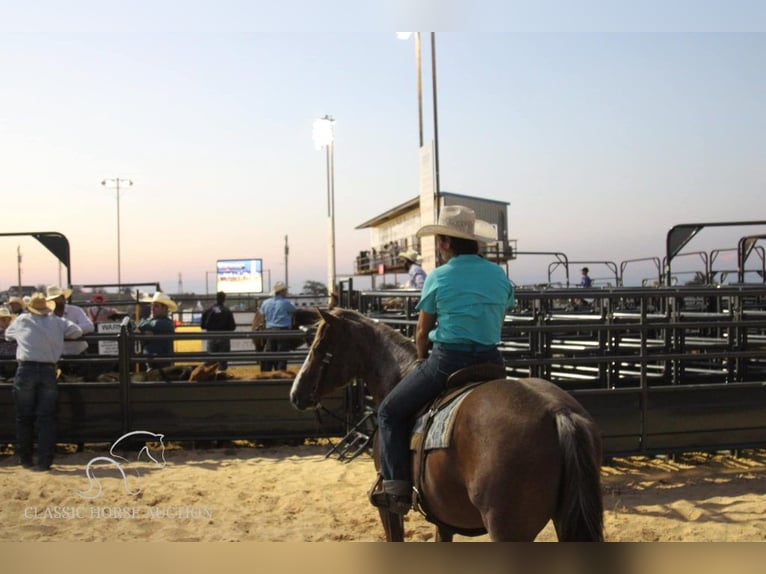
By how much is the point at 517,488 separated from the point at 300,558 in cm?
94

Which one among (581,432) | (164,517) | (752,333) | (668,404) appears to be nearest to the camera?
(581,432)

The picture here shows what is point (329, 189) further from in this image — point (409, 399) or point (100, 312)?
point (409, 399)

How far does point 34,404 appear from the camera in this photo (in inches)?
292

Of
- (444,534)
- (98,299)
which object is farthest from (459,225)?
(98,299)

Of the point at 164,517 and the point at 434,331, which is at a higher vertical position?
the point at 434,331

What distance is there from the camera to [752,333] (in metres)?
9.67

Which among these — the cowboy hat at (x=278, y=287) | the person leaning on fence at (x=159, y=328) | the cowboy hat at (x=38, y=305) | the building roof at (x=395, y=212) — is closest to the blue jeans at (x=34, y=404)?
the cowboy hat at (x=38, y=305)

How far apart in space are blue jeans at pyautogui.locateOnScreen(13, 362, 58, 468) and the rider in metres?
5.04

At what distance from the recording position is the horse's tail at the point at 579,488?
271cm

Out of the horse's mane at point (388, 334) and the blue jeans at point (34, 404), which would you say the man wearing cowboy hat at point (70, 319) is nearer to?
the blue jeans at point (34, 404)

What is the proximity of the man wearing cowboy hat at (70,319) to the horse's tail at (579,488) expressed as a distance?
7.01 m

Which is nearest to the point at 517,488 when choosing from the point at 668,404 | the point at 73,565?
the point at 73,565

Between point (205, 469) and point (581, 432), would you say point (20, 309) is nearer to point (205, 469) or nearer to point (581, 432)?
point (205, 469)

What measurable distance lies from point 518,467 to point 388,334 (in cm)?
172
